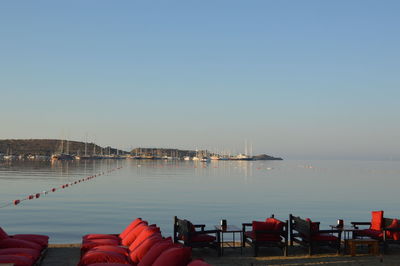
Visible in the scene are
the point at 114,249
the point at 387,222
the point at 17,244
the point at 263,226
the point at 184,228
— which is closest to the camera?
the point at 114,249

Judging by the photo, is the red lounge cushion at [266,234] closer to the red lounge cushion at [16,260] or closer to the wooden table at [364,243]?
the wooden table at [364,243]

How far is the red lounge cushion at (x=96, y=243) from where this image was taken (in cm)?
1032

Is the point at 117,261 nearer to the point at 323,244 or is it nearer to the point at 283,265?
the point at 283,265

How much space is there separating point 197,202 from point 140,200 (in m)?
4.63

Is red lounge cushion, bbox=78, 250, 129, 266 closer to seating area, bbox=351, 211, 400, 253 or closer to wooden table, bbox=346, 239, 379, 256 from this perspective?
wooden table, bbox=346, 239, 379, 256

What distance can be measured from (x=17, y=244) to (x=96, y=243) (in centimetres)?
169

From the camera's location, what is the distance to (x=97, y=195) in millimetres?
43188

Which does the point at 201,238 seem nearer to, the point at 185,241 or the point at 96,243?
the point at 185,241

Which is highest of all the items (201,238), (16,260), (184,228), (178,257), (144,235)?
(178,257)

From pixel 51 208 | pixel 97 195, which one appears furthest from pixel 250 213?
pixel 97 195

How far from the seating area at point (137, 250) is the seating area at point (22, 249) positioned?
1.02 m

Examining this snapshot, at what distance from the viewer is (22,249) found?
31.9 feet

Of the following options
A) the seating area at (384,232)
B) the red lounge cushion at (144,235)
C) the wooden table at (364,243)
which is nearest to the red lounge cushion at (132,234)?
the red lounge cushion at (144,235)

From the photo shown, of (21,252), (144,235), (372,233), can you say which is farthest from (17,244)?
(372,233)
